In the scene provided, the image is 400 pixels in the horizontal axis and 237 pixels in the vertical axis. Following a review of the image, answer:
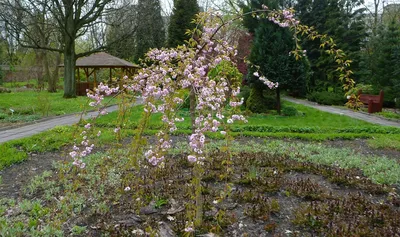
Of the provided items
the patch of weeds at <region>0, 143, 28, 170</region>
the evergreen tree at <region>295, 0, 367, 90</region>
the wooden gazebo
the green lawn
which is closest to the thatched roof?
the wooden gazebo

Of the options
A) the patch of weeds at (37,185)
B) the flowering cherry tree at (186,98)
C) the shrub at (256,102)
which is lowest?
the patch of weeds at (37,185)

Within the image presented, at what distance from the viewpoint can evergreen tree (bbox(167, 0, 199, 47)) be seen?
18.2 m

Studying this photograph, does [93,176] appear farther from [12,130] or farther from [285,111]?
[285,111]

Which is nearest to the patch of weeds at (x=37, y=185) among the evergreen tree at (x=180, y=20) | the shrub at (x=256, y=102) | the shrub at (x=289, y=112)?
the shrub at (x=256, y=102)

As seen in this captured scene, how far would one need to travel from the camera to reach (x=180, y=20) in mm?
18688

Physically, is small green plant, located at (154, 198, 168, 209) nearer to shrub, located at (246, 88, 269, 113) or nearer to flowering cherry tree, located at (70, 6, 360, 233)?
flowering cherry tree, located at (70, 6, 360, 233)

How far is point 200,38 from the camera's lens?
320 cm

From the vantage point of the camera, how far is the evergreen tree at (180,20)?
1825 cm

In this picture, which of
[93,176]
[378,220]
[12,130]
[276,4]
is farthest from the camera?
[276,4]

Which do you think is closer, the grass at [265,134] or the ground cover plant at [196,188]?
the ground cover plant at [196,188]

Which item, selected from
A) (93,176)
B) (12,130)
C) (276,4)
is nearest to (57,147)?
(93,176)

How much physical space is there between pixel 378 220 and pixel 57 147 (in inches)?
214

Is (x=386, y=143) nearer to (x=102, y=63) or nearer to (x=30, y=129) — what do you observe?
(x=30, y=129)

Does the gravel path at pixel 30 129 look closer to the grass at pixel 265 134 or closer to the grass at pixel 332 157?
the grass at pixel 265 134
